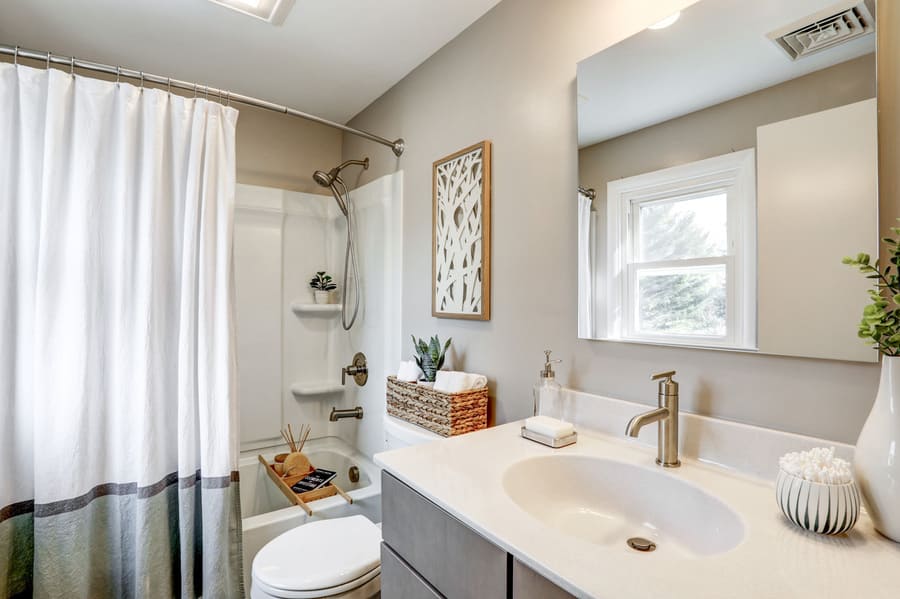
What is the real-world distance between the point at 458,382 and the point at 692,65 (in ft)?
3.73

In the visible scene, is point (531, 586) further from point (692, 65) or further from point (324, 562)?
point (692, 65)

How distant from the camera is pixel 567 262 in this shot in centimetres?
134

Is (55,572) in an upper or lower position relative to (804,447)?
lower

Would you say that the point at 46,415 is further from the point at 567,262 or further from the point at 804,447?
the point at 804,447

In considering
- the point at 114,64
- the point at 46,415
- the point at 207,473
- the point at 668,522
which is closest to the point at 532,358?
the point at 668,522

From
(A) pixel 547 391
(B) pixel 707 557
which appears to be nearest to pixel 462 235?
(A) pixel 547 391

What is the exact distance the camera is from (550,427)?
1.15 metres

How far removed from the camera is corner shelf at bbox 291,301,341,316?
2662 mm

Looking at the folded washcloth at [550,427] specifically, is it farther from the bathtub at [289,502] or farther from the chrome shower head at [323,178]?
the chrome shower head at [323,178]

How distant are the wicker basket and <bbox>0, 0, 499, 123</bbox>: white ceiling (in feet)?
4.76

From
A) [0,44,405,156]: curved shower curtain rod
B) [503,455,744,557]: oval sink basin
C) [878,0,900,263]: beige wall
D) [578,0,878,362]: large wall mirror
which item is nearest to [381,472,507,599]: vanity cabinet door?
[503,455,744,557]: oval sink basin

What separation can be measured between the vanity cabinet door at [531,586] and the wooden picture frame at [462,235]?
3.30 feet

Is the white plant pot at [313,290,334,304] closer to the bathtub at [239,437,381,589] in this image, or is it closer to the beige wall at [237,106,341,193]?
the beige wall at [237,106,341,193]

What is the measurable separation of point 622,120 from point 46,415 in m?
2.00
